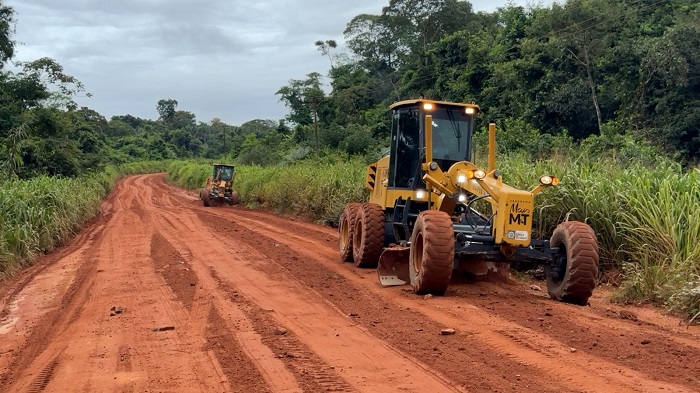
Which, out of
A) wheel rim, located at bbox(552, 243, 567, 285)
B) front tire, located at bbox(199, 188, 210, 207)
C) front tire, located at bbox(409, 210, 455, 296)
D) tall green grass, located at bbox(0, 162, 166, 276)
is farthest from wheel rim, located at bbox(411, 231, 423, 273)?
front tire, located at bbox(199, 188, 210, 207)

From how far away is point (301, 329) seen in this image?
664cm

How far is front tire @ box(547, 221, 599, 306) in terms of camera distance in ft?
24.6

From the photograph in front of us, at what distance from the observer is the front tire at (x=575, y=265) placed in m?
7.51

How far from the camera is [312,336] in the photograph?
6340 millimetres

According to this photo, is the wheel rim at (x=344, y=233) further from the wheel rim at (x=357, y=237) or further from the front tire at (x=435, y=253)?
the front tire at (x=435, y=253)

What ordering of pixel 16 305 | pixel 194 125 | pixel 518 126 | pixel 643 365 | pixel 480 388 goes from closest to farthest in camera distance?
pixel 480 388, pixel 643 365, pixel 16 305, pixel 518 126, pixel 194 125

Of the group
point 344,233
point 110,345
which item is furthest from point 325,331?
point 344,233

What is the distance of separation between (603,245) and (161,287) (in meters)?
6.51

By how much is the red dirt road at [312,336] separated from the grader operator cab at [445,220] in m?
0.38

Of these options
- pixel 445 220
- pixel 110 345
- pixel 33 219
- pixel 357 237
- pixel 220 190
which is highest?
pixel 445 220

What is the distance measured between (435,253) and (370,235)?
9.37ft

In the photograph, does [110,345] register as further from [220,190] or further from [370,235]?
[220,190]

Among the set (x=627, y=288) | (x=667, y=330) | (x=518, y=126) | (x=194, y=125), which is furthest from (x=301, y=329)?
(x=194, y=125)

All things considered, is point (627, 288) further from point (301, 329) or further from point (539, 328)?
point (301, 329)
